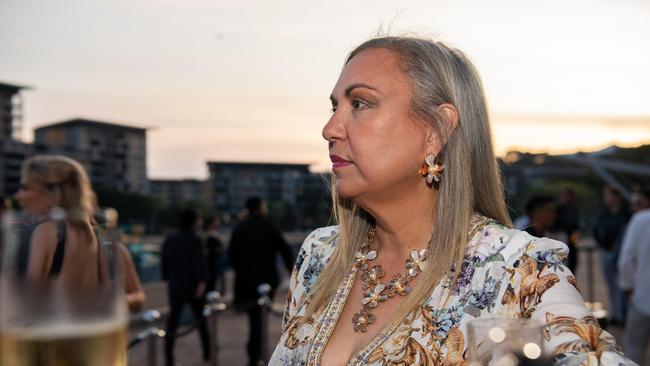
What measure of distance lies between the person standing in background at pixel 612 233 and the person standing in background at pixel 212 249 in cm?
547

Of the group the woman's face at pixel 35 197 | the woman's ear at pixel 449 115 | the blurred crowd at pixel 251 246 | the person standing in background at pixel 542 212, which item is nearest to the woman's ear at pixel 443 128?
the woman's ear at pixel 449 115

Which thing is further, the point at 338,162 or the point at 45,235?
the point at 338,162

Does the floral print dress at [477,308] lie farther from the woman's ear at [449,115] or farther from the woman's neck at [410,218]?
the woman's ear at [449,115]

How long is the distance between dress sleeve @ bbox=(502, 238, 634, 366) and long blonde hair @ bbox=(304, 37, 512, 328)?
26 centimetres

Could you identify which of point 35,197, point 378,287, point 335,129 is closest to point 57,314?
point 335,129

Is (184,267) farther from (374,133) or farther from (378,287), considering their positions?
(374,133)

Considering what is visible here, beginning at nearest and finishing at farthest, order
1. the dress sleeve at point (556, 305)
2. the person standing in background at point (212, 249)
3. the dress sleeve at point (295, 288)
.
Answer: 1. the dress sleeve at point (556, 305)
2. the dress sleeve at point (295, 288)
3. the person standing in background at point (212, 249)

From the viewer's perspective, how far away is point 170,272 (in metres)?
9.64

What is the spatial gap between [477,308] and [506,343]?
40.8 inches

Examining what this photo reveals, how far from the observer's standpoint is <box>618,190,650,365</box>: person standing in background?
6.70 metres

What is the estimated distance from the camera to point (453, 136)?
2.09 m

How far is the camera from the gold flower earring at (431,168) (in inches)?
82.6

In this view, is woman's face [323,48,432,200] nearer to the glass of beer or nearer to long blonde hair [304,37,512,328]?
long blonde hair [304,37,512,328]

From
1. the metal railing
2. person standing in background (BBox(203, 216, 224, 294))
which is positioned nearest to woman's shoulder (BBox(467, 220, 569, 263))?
the metal railing
